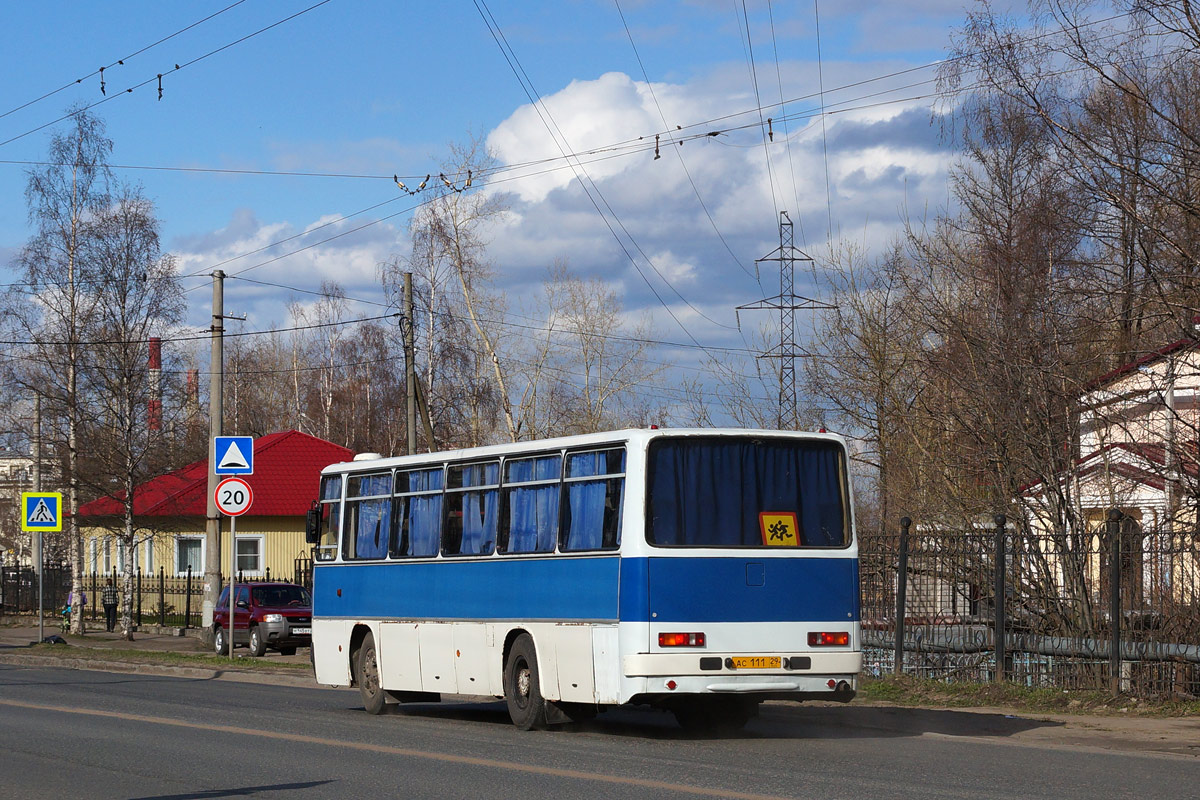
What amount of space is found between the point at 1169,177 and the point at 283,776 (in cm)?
971

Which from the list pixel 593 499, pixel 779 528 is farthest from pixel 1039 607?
pixel 593 499

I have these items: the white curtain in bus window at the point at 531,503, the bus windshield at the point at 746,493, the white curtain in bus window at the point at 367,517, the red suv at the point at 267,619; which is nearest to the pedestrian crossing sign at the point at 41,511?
the red suv at the point at 267,619

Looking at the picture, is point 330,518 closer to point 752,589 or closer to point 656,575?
point 656,575

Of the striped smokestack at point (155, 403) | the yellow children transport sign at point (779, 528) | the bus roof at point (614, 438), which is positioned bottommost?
the yellow children transport sign at point (779, 528)

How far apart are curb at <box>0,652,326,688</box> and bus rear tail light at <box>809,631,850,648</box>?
1044cm

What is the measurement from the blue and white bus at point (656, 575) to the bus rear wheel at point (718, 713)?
0.07ft

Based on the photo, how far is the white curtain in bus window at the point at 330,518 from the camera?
18.7 metres

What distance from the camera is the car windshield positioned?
104 ft

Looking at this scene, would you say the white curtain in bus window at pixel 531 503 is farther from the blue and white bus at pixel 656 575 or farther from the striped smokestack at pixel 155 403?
the striped smokestack at pixel 155 403

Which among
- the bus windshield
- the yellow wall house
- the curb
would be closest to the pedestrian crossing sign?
the curb

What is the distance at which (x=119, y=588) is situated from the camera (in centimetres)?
4931

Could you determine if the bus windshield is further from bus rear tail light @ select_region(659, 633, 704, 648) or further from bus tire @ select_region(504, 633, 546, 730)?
bus tire @ select_region(504, 633, 546, 730)

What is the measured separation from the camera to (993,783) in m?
10.1

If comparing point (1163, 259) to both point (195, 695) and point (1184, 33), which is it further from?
point (195, 695)
